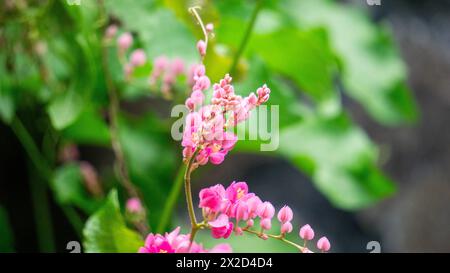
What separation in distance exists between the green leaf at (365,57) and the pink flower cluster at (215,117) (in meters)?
0.68

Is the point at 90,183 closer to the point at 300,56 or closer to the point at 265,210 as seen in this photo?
the point at 300,56

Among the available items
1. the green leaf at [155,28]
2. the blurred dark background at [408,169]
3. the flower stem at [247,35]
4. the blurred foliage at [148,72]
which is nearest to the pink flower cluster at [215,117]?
the blurred foliage at [148,72]

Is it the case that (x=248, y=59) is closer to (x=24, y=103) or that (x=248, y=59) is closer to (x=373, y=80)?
(x=24, y=103)

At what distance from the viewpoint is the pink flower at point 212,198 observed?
0.38 metres

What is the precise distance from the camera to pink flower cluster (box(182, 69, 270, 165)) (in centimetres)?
35

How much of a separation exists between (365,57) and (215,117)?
81cm

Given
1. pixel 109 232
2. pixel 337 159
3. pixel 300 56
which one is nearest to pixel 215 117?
pixel 109 232

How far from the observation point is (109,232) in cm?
46

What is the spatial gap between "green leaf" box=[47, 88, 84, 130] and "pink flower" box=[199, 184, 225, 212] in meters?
0.24

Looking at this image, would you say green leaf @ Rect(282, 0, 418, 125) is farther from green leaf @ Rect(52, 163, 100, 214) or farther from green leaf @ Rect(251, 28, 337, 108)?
green leaf @ Rect(52, 163, 100, 214)

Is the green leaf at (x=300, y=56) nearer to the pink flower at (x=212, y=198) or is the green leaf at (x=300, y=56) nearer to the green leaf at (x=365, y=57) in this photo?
the green leaf at (x=365, y=57)

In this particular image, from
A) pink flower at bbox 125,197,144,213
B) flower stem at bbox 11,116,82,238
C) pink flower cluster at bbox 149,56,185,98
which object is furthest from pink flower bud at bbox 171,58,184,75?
flower stem at bbox 11,116,82,238

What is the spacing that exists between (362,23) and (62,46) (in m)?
0.63

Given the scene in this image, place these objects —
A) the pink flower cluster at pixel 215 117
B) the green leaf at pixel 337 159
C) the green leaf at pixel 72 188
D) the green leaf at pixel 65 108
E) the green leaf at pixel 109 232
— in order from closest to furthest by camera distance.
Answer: the pink flower cluster at pixel 215 117 < the green leaf at pixel 109 232 < the green leaf at pixel 65 108 < the green leaf at pixel 72 188 < the green leaf at pixel 337 159
